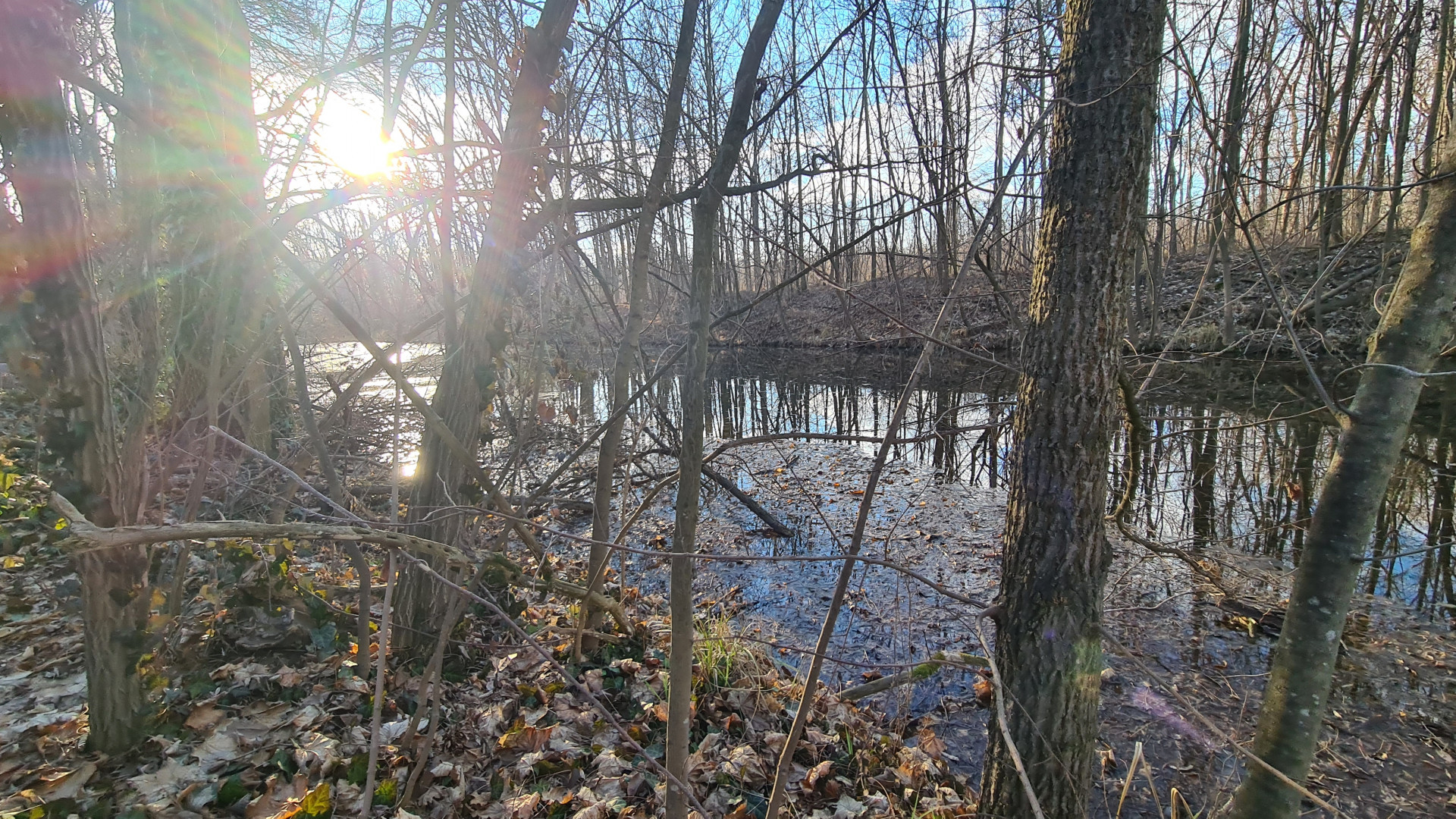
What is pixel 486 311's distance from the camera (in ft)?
9.05

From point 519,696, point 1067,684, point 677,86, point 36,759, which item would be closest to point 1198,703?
point 1067,684

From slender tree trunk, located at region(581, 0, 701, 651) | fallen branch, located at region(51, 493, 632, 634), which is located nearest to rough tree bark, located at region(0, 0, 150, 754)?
fallen branch, located at region(51, 493, 632, 634)

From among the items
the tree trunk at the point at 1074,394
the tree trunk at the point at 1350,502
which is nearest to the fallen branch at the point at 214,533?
the tree trunk at the point at 1074,394

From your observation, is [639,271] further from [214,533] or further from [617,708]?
[617,708]

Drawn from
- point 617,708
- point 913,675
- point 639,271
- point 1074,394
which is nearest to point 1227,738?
point 1074,394

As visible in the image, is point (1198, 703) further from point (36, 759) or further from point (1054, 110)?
point (36, 759)

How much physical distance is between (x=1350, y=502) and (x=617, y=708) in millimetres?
2825

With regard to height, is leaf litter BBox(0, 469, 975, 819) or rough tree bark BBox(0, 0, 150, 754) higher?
rough tree bark BBox(0, 0, 150, 754)

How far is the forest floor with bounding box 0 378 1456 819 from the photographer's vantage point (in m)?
2.11

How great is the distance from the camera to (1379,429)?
167 cm

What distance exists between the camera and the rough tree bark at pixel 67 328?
1.61 m

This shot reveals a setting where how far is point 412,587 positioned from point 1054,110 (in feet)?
10.6

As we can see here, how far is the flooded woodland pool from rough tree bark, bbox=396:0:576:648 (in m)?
0.53

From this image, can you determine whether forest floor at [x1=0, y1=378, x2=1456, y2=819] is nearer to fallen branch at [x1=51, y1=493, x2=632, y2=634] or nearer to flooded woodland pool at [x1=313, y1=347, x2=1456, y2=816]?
flooded woodland pool at [x1=313, y1=347, x2=1456, y2=816]
